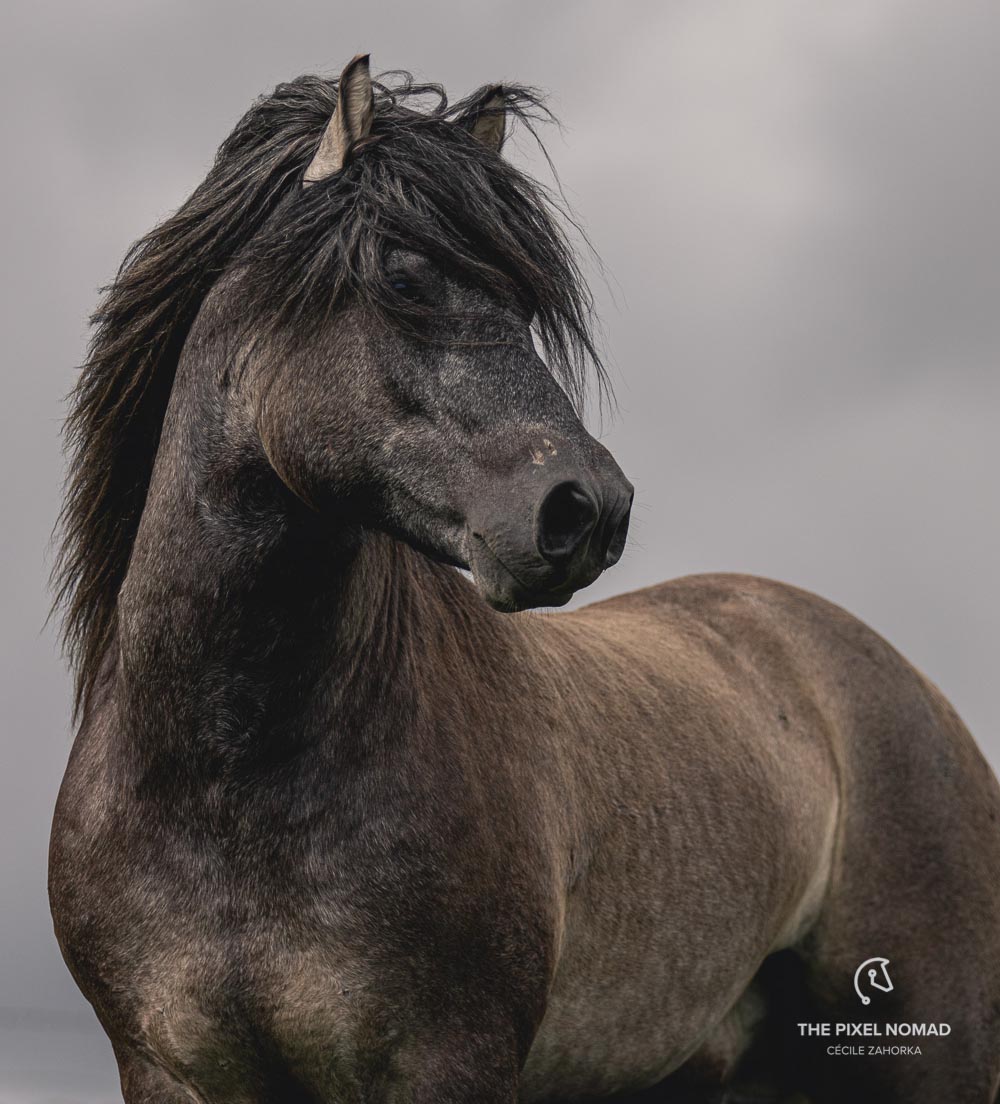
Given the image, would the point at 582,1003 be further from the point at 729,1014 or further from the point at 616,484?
the point at 616,484

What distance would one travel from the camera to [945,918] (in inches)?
223

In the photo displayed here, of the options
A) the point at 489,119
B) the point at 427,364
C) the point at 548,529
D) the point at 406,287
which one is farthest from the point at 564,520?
the point at 489,119

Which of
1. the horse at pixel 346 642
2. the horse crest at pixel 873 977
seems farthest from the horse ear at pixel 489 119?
the horse crest at pixel 873 977

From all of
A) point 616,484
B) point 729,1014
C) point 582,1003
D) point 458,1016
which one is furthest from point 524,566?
point 729,1014

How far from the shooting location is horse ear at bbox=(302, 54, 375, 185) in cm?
329

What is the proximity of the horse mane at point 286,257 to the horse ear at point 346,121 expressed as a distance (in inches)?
1.4

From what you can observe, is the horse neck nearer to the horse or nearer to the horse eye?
the horse

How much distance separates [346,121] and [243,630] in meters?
1.22

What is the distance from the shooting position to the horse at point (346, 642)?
3.13 metres

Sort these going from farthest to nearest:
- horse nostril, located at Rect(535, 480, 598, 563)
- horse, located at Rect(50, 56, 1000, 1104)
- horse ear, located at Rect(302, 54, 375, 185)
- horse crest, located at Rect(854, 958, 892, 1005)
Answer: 1. horse crest, located at Rect(854, 958, 892, 1005)
2. horse ear, located at Rect(302, 54, 375, 185)
3. horse, located at Rect(50, 56, 1000, 1104)
4. horse nostril, located at Rect(535, 480, 598, 563)

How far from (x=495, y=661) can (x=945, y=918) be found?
8.63 ft

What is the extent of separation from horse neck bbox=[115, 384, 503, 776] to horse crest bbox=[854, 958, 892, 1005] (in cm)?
284

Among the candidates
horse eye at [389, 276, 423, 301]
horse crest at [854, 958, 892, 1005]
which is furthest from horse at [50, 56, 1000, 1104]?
horse crest at [854, 958, 892, 1005]

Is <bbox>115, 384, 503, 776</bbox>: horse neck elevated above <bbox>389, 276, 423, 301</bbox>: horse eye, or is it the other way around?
<bbox>389, 276, 423, 301</bbox>: horse eye
